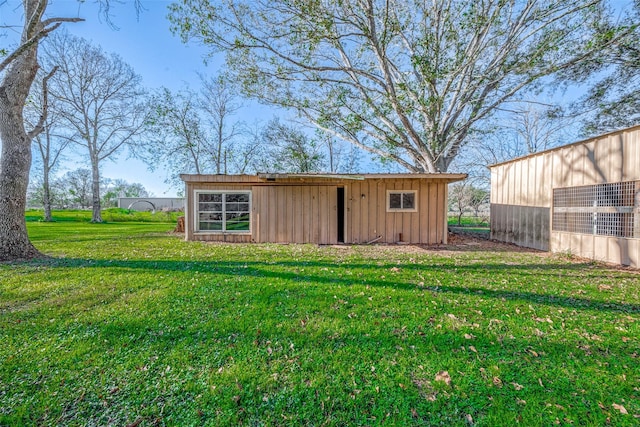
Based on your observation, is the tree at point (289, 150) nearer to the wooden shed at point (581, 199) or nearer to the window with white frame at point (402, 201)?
the window with white frame at point (402, 201)

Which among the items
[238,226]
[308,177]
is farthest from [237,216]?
[308,177]

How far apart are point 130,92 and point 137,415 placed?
23.6m

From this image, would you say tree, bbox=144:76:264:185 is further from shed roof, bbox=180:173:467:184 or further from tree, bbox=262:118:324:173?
shed roof, bbox=180:173:467:184

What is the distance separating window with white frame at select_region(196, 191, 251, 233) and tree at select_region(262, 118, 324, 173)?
988cm

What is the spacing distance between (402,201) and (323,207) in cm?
270

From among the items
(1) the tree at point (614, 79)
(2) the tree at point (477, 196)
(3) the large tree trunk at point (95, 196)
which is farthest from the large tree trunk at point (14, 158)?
(2) the tree at point (477, 196)

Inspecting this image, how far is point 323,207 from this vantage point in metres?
9.05

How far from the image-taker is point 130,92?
19.0 m

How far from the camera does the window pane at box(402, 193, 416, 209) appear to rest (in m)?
8.94

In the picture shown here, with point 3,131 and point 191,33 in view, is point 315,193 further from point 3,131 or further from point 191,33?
point 3,131

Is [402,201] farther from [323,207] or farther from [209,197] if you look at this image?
[209,197]

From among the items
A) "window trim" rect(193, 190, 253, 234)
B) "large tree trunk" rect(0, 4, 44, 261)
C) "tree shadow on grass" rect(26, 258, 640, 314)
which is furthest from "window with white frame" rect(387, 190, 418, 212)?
"large tree trunk" rect(0, 4, 44, 261)

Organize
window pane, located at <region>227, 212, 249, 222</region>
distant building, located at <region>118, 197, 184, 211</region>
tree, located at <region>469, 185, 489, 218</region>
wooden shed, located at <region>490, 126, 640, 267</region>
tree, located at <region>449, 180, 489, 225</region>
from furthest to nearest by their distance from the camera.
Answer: distant building, located at <region>118, 197, 184, 211</region>
tree, located at <region>469, 185, 489, 218</region>
tree, located at <region>449, 180, 489, 225</region>
window pane, located at <region>227, 212, 249, 222</region>
wooden shed, located at <region>490, 126, 640, 267</region>

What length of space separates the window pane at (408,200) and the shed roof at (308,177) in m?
0.72
